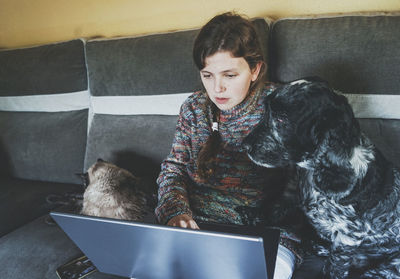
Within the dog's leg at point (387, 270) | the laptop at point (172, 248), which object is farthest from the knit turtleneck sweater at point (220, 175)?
the dog's leg at point (387, 270)

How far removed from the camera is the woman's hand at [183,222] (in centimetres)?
96

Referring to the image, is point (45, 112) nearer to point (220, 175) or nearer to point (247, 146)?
point (220, 175)

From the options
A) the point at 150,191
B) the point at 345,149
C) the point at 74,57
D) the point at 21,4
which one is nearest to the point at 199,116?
the point at 150,191

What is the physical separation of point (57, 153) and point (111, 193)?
0.83 m

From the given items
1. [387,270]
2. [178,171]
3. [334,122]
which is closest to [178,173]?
[178,171]

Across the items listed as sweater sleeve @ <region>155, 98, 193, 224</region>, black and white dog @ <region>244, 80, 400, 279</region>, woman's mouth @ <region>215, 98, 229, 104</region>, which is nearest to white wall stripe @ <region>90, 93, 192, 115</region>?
sweater sleeve @ <region>155, 98, 193, 224</region>

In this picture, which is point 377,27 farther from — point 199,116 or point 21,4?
point 21,4

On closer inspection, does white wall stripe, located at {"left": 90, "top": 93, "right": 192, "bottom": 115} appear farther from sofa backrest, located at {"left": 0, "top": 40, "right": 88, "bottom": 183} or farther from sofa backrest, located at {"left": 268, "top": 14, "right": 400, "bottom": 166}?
sofa backrest, located at {"left": 268, "top": 14, "right": 400, "bottom": 166}

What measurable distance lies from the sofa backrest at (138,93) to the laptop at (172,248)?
80 cm

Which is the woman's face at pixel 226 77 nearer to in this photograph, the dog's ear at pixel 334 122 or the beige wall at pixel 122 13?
the dog's ear at pixel 334 122

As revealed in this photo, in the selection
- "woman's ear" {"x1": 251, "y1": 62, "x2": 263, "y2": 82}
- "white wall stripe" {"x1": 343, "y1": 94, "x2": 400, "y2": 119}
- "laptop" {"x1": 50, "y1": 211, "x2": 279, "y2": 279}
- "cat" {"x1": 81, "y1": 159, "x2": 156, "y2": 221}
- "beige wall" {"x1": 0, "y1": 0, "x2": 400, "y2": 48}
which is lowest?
"cat" {"x1": 81, "y1": 159, "x2": 156, "y2": 221}

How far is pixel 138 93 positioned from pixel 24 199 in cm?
88

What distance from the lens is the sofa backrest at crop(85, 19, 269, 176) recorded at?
1.54 metres

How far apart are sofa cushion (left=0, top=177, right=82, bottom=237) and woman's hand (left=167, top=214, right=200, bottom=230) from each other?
824 mm
